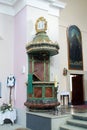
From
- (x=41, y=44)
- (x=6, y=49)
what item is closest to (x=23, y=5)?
(x=6, y=49)

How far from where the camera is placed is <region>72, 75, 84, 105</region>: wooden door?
10.7m

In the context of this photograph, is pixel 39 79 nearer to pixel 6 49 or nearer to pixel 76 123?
pixel 6 49

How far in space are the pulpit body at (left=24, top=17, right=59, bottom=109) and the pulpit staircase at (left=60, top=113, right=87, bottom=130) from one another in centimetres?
91

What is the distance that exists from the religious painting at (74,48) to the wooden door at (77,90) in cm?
73

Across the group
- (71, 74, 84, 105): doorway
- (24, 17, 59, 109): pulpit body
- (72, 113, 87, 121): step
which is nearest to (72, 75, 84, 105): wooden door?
(71, 74, 84, 105): doorway

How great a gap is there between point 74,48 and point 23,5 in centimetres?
362

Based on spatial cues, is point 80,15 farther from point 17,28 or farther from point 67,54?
point 17,28

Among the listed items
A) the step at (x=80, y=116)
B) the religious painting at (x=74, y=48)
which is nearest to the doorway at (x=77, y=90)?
the religious painting at (x=74, y=48)

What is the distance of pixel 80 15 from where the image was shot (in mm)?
11055

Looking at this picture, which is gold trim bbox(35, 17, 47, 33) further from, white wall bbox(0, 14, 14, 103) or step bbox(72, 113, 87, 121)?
step bbox(72, 113, 87, 121)

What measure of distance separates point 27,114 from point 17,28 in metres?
3.37

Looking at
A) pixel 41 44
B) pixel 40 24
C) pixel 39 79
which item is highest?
pixel 40 24

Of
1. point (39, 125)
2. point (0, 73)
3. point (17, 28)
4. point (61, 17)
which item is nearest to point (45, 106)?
point (39, 125)

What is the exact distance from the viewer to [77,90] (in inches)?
434
